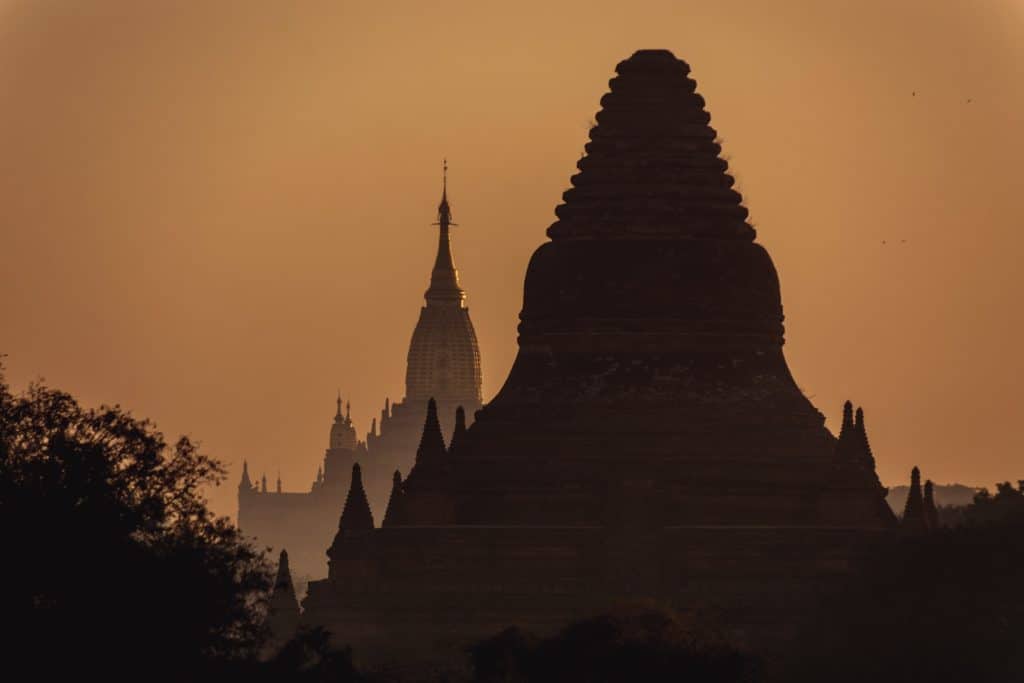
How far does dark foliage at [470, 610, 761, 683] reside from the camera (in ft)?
285

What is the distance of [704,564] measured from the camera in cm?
11206

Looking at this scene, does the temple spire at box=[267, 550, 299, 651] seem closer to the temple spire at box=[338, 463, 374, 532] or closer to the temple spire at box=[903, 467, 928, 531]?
the temple spire at box=[338, 463, 374, 532]

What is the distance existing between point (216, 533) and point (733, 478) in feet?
114

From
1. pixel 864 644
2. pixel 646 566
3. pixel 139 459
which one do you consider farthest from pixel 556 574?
pixel 139 459

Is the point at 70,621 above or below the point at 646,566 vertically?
below

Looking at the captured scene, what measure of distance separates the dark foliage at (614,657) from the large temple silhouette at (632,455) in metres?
17.0

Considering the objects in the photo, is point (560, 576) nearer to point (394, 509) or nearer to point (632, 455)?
point (632, 455)

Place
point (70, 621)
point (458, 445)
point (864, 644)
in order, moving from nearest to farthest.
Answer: point (70, 621), point (864, 644), point (458, 445)

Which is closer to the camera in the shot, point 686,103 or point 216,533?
point 216,533

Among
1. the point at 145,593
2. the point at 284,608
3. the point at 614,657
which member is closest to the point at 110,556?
the point at 145,593

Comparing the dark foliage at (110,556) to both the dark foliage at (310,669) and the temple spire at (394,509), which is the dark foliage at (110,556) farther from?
the temple spire at (394,509)

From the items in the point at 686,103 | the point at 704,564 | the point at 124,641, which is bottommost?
the point at 124,641

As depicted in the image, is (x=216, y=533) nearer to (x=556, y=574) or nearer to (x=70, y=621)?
(x=70, y=621)

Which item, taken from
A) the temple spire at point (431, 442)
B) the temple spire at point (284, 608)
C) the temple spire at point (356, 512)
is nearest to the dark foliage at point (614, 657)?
the temple spire at point (356, 512)
